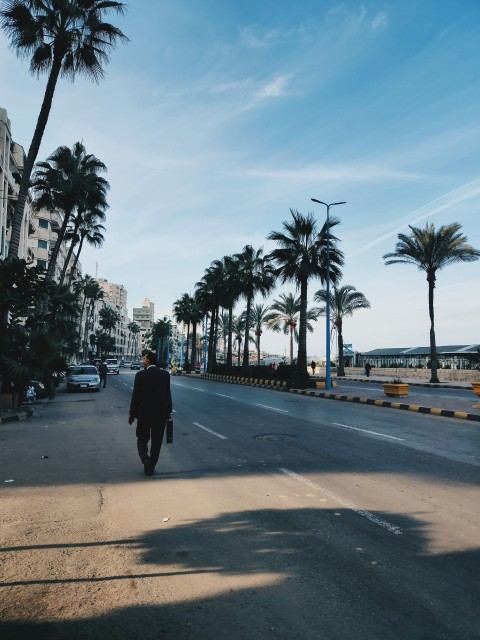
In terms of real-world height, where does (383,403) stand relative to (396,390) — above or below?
below

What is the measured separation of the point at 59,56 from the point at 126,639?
64.9 ft

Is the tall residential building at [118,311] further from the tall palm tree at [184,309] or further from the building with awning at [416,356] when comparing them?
the building with awning at [416,356]

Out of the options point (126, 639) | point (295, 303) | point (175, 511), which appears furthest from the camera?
point (295, 303)

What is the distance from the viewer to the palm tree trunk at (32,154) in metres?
15.4

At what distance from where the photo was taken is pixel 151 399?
20.9 feet

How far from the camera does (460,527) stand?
14.3 ft

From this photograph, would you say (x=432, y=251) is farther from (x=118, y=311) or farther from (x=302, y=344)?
(x=118, y=311)

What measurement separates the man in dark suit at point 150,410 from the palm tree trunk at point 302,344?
2253cm

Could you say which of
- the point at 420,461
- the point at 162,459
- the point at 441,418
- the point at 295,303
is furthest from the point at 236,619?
the point at 295,303

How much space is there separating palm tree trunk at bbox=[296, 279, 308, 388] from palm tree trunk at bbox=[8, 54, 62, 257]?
17.7 metres

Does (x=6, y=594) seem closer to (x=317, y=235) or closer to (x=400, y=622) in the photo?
(x=400, y=622)

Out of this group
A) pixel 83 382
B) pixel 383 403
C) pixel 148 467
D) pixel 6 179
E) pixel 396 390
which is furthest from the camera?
pixel 6 179

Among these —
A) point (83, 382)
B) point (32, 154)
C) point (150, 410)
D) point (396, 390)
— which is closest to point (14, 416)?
point (150, 410)

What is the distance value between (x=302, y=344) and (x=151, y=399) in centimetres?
2305
